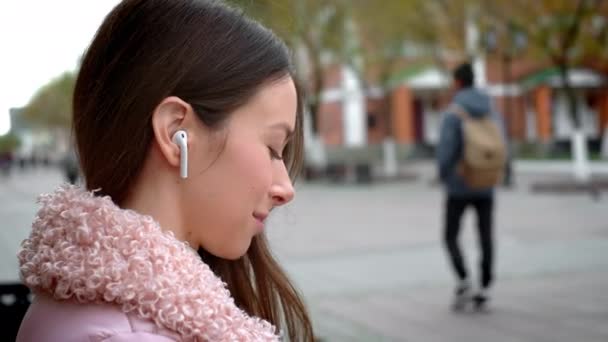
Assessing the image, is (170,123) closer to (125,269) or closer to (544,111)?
(125,269)

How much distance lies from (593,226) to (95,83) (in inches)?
444

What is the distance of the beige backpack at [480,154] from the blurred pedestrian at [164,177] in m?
4.93

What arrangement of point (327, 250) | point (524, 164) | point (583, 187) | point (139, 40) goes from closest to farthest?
1. point (139, 40)
2. point (327, 250)
3. point (583, 187)
4. point (524, 164)

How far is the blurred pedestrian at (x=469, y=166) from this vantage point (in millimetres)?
6039

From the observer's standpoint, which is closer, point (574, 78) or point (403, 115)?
point (574, 78)

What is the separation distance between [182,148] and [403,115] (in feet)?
137

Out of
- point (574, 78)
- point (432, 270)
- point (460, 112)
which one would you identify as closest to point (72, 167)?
point (432, 270)

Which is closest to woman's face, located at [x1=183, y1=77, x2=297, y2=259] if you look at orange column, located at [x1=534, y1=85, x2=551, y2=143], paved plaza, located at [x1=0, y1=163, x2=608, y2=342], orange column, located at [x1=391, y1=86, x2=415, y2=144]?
paved plaza, located at [x1=0, y1=163, x2=608, y2=342]

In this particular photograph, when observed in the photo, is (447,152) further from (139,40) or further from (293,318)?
(139,40)

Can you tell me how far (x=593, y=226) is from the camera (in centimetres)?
1148

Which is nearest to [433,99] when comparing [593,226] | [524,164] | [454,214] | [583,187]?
[524,164]

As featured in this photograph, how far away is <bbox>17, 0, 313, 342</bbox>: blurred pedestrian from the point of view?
1.03m

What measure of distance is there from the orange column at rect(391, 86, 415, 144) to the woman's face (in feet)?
133

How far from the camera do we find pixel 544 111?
38438 mm
